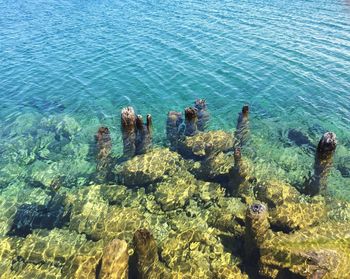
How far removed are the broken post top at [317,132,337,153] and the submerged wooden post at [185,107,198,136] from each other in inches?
300

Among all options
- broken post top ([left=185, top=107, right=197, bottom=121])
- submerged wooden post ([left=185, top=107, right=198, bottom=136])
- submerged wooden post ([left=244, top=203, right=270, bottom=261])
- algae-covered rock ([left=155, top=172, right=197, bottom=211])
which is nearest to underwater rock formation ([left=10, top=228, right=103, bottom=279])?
algae-covered rock ([left=155, top=172, right=197, bottom=211])

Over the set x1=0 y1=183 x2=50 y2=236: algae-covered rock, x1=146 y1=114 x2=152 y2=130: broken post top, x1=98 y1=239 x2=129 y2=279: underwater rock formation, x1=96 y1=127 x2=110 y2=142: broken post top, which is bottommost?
x1=0 y1=183 x2=50 y2=236: algae-covered rock

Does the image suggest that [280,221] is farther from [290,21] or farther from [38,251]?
[290,21]

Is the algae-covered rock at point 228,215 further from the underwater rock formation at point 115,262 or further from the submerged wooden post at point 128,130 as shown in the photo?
the submerged wooden post at point 128,130

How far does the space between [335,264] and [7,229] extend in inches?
616

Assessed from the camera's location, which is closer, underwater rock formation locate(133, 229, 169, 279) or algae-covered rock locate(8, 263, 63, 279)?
underwater rock formation locate(133, 229, 169, 279)

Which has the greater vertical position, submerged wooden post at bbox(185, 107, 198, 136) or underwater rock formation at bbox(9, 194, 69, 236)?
submerged wooden post at bbox(185, 107, 198, 136)

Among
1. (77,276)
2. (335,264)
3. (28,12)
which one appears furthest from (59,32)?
(335,264)

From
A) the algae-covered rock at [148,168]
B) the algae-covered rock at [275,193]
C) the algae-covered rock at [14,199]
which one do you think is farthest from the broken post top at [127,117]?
the algae-covered rock at [275,193]

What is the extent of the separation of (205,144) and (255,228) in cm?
873

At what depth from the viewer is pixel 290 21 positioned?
42500 mm

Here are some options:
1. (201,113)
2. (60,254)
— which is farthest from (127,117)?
(60,254)

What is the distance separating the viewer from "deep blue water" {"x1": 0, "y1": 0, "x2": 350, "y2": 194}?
26266mm

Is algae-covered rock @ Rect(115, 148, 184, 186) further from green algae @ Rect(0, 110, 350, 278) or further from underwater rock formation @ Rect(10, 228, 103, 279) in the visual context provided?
underwater rock formation @ Rect(10, 228, 103, 279)
